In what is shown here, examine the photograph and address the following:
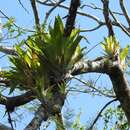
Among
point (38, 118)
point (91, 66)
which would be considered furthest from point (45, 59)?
point (91, 66)

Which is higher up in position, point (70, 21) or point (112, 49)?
point (70, 21)

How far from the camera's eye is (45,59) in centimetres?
204

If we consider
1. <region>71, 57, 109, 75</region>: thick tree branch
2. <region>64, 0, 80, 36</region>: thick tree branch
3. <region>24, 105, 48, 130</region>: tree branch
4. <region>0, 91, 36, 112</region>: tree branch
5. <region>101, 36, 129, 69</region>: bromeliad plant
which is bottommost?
<region>24, 105, 48, 130</region>: tree branch

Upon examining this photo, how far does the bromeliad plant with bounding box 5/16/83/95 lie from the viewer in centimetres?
199

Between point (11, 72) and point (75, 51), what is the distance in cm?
29

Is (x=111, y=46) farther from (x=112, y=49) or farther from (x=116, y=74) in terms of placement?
(x=116, y=74)

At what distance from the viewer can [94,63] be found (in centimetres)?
245

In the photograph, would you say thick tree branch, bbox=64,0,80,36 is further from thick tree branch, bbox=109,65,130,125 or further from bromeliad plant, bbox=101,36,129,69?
thick tree branch, bbox=109,65,130,125

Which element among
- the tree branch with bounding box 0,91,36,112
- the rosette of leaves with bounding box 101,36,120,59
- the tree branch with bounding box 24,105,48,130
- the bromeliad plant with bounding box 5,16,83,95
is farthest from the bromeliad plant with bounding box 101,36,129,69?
the tree branch with bounding box 24,105,48,130

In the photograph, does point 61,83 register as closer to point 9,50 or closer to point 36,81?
point 36,81

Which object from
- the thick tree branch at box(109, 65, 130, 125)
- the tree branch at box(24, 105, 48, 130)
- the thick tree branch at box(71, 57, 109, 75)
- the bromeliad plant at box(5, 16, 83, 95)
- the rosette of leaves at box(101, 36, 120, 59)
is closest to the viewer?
the tree branch at box(24, 105, 48, 130)

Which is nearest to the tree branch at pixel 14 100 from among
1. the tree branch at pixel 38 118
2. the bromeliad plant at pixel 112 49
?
the tree branch at pixel 38 118

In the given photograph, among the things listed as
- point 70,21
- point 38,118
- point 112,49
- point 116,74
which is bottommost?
point 38,118

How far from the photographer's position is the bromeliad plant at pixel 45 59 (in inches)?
78.3
